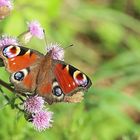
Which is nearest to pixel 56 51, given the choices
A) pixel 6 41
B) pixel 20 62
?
pixel 6 41

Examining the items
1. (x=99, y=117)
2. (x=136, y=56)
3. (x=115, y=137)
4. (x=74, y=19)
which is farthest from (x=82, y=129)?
(x=74, y=19)

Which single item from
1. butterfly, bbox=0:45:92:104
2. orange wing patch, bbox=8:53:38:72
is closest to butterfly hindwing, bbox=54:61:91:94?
butterfly, bbox=0:45:92:104

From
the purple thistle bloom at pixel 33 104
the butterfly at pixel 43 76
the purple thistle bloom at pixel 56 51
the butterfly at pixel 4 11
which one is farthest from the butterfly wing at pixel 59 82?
the butterfly at pixel 4 11

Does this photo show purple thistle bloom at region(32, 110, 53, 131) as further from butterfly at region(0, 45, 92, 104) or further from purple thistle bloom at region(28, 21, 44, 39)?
purple thistle bloom at region(28, 21, 44, 39)

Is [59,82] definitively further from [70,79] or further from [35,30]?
[35,30]

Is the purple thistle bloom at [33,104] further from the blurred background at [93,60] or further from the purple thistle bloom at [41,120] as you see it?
the blurred background at [93,60]
